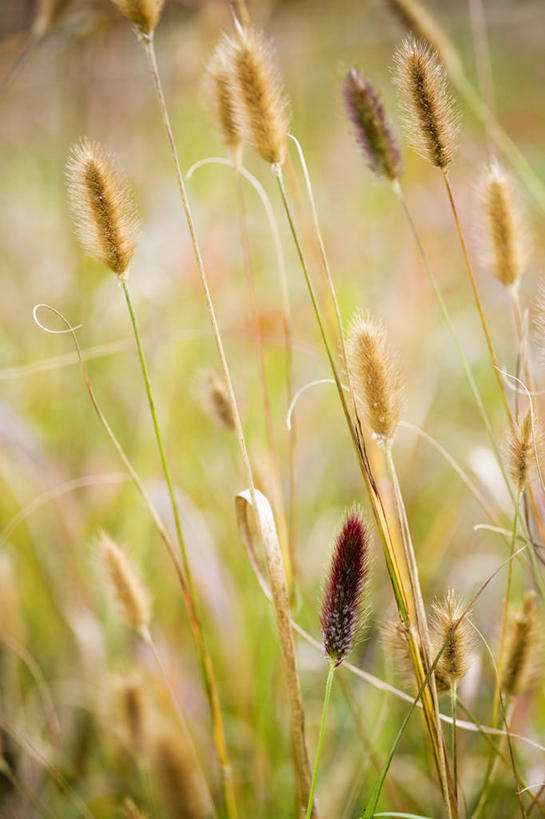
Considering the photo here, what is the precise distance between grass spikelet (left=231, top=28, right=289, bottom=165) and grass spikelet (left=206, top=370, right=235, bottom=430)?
20 cm

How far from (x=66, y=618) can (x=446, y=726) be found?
1.50ft

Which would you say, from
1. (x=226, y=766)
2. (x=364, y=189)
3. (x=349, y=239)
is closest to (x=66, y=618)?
(x=226, y=766)

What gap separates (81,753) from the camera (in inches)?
31.7

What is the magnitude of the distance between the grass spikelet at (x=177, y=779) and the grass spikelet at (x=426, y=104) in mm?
497

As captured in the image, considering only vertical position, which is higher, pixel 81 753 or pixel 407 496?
pixel 407 496

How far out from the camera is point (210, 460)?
3.91 feet

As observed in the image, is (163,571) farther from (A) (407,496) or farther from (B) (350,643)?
(B) (350,643)

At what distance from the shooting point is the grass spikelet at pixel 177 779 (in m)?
0.58

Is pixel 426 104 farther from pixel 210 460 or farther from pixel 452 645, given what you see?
pixel 210 460

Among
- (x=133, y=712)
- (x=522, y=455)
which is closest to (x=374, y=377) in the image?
(x=522, y=455)

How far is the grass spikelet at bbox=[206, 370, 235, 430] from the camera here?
57cm

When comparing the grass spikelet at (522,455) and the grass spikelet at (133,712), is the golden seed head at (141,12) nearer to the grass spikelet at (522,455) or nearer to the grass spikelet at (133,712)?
the grass spikelet at (522,455)

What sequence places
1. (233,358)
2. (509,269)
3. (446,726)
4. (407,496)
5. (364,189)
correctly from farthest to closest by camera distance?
(364,189)
(233,358)
(407,496)
(446,726)
(509,269)

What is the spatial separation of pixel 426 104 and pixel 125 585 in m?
0.38
